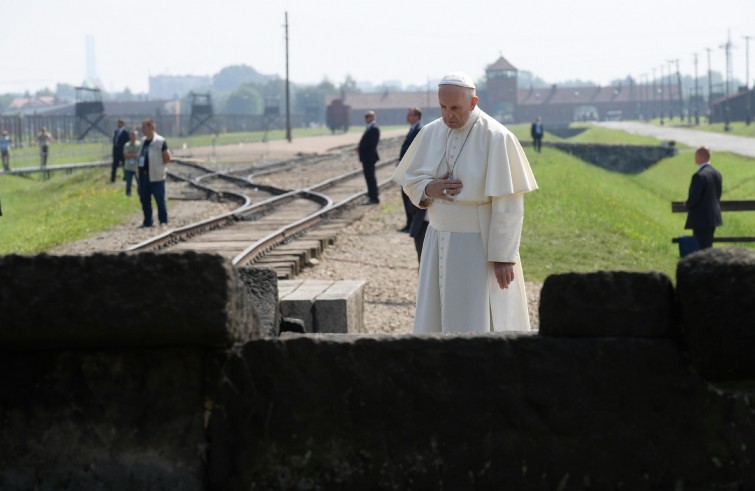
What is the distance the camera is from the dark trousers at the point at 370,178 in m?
22.4

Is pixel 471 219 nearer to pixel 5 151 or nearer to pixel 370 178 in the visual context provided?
pixel 370 178

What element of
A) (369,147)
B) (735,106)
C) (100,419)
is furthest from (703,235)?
(735,106)

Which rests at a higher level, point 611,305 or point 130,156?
point 130,156

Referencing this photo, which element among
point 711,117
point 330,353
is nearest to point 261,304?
point 330,353

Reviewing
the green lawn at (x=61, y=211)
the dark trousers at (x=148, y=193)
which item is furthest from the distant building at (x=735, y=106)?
the dark trousers at (x=148, y=193)

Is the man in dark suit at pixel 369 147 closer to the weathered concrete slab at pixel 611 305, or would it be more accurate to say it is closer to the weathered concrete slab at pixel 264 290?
the weathered concrete slab at pixel 264 290

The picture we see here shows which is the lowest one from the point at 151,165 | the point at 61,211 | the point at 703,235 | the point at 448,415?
the point at 703,235

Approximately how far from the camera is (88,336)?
2.89 m

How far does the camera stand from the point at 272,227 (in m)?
18.9

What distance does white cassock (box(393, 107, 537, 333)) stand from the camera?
523 cm

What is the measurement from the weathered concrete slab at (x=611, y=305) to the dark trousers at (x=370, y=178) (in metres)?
19.3

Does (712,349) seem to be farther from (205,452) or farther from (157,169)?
(157,169)

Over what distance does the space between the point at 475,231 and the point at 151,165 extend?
14.1 meters

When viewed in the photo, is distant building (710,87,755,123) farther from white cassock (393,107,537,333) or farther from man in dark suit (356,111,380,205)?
white cassock (393,107,537,333)
